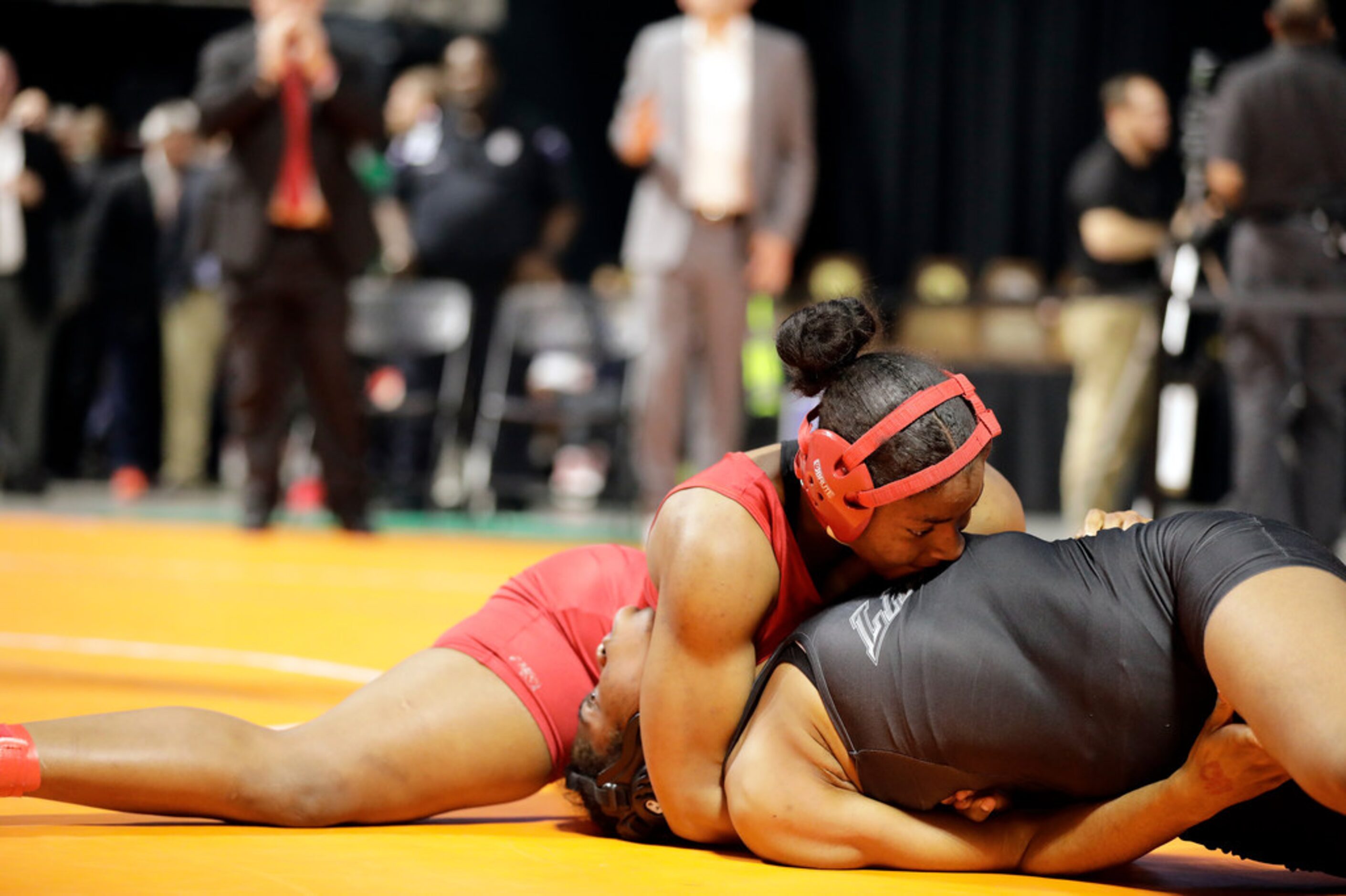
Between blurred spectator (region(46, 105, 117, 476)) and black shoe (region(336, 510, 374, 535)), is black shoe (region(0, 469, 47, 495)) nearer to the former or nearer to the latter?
blurred spectator (region(46, 105, 117, 476))

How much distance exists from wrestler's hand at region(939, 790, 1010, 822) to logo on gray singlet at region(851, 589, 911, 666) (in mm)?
217

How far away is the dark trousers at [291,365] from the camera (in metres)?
6.87

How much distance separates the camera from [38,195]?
8.85 meters

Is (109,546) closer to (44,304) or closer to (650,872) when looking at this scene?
(44,304)

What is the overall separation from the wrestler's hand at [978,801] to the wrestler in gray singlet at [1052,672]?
1 centimetres

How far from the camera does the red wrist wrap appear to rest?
2.18 m

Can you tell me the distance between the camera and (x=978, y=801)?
2111 millimetres

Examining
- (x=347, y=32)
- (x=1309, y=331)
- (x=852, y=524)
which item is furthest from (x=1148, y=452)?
(x=347, y=32)

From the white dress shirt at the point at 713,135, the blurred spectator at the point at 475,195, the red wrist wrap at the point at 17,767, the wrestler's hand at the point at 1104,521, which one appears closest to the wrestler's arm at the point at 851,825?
the wrestler's hand at the point at 1104,521

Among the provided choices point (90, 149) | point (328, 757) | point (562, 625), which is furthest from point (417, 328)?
point (328, 757)

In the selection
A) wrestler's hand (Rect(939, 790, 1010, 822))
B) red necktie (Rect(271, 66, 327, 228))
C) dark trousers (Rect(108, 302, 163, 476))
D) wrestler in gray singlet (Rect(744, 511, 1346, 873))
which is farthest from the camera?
dark trousers (Rect(108, 302, 163, 476))

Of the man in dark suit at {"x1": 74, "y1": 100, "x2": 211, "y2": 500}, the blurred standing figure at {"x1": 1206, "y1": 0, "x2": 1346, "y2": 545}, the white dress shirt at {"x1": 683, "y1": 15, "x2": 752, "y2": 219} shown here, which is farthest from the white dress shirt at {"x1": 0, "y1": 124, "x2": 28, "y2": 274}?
the blurred standing figure at {"x1": 1206, "y1": 0, "x2": 1346, "y2": 545}

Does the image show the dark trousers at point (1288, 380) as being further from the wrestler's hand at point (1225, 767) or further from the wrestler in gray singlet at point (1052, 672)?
the wrestler's hand at point (1225, 767)

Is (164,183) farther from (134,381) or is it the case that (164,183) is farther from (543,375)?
(543,375)
